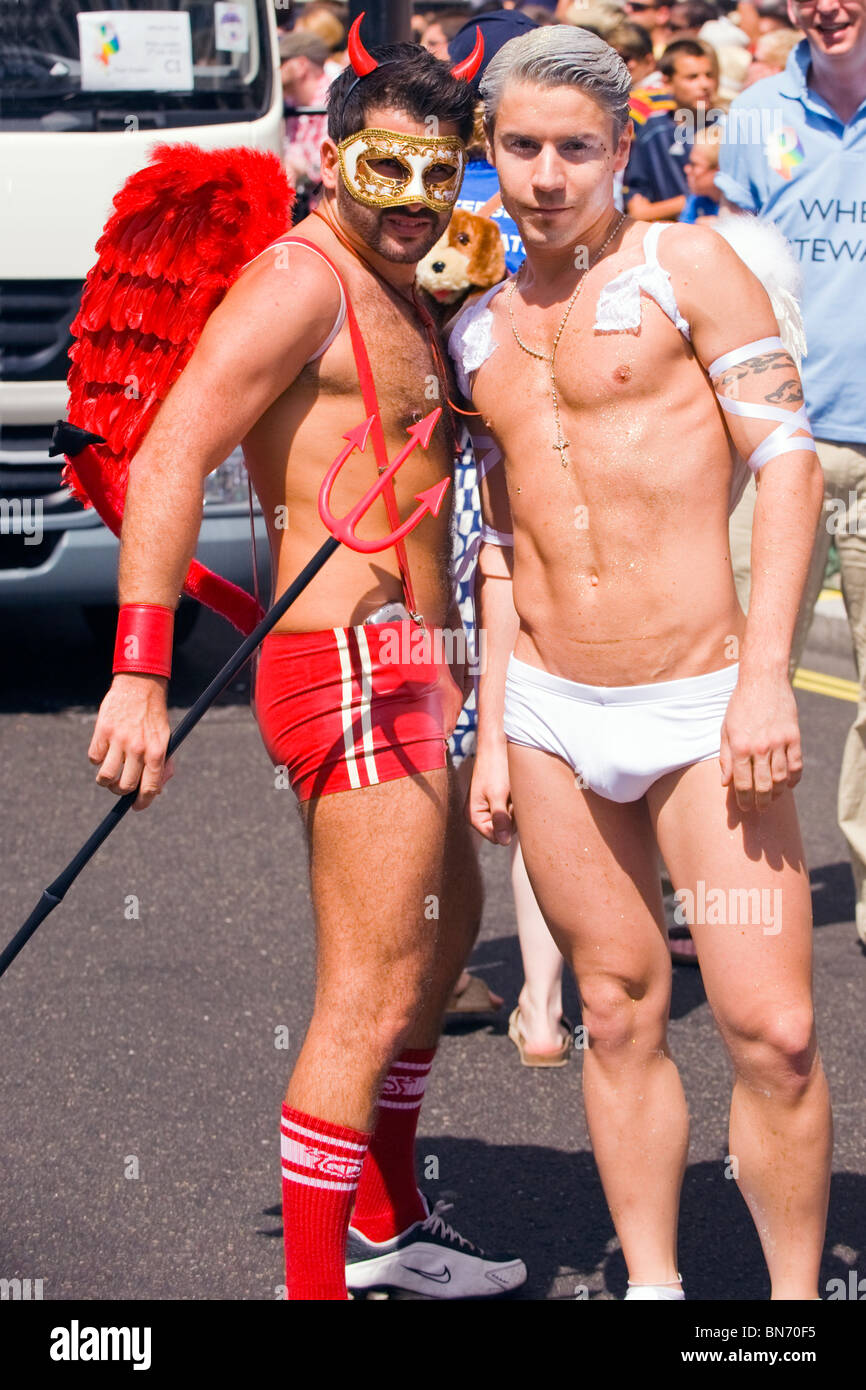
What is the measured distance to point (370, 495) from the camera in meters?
2.62

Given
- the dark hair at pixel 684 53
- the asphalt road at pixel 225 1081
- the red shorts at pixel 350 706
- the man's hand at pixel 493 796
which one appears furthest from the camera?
the dark hair at pixel 684 53

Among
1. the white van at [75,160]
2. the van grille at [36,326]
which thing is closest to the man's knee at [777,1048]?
the white van at [75,160]

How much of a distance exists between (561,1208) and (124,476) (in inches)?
66.4

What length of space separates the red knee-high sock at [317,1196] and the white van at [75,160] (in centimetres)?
406

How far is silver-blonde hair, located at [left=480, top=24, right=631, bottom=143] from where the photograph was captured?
261cm

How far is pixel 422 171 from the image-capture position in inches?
108

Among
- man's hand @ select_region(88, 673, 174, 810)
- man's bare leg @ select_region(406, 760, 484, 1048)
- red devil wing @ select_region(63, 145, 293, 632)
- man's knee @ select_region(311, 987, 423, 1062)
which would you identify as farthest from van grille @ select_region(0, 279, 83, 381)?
man's knee @ select_region(311, 987, 423, 1062)

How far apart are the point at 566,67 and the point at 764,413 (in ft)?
1.92

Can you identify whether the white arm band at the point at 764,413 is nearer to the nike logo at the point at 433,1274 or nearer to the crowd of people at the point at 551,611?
the crowd of people at the point at 551,611

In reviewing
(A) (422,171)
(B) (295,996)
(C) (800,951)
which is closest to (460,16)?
(B) (295,996)

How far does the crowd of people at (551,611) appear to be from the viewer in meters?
2.62

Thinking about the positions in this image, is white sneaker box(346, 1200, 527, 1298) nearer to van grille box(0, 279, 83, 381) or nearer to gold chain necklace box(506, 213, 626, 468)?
gold chain necklace box(506, 213, 626, 468)

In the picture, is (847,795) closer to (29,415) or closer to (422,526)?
(422,526)

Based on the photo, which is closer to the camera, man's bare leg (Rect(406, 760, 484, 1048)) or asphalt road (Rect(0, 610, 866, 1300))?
man's bare leg (Rect(406, 760, 484, 1048))
